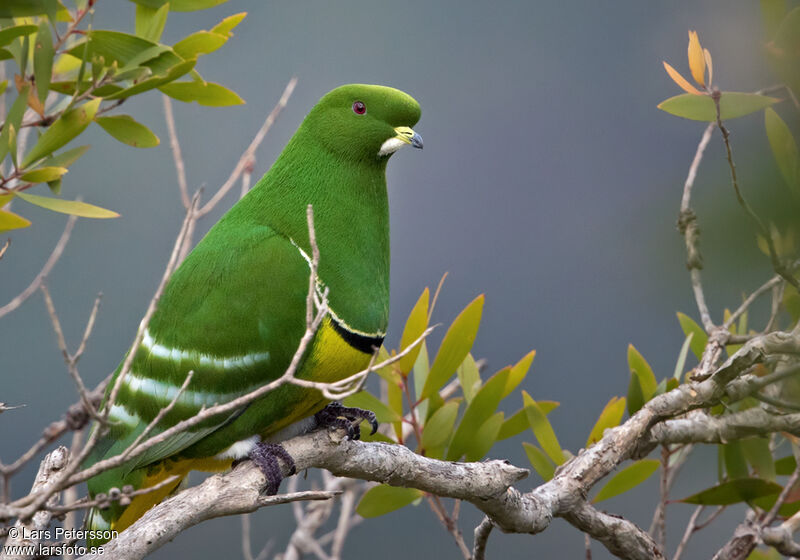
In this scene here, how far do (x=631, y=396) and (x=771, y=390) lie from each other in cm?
31

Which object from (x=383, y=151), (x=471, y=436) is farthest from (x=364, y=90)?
(x=471, y=436)

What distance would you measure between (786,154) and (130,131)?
128cm

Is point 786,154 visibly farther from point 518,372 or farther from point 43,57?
point 518,372

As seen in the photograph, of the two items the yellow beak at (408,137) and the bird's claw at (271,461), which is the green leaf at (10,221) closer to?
the bird's claw at (271,461)

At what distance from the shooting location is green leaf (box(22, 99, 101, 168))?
4.38ft

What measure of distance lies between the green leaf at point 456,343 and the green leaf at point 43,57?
3.21ft

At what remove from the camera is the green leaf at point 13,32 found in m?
1.21

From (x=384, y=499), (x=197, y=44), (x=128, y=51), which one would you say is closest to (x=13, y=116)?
(x=128, y=51)

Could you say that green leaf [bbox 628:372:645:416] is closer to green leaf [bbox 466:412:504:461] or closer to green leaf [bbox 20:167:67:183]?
green leaf [bbox 466:412:504:461]

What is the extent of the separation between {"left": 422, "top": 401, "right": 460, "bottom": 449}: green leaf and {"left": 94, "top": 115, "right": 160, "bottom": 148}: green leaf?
2.95 ft

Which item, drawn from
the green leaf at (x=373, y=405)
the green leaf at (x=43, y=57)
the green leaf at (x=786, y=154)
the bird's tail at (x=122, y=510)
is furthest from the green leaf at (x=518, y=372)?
the green leaf at (x=786, y=154)

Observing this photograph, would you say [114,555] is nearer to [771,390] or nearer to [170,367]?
[170,367]

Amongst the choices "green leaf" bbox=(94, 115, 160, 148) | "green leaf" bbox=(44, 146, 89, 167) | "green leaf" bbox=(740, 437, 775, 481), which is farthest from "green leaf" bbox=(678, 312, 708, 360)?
"green leaf" bbox=(44, 146, 89, 167)

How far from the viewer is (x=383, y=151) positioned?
5.77 ft
